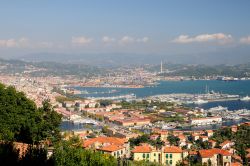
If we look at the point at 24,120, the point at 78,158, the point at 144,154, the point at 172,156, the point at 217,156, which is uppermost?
the point at 24,120

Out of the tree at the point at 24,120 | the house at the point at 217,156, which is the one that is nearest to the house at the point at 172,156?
the house at the point at 217,156

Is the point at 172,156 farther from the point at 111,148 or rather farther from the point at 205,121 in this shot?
the point at 205,121

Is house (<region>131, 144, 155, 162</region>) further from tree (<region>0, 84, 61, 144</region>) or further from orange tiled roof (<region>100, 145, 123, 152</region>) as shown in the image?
tree (<region>0, 84, 61, 144</region>)

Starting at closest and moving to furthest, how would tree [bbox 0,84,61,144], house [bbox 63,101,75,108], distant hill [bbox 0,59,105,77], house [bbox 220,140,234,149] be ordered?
tree [bbox 0,84,61,144]
house [bbox 220,140,234,149]
house [bbox 63,101,75,108]
distant hill [bbox 0,59,105,77]

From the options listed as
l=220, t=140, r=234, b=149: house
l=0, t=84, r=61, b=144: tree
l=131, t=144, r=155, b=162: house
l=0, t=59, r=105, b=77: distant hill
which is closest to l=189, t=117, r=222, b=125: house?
l=220, t=140, r=234, b=149: house

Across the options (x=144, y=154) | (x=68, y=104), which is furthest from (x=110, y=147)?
(x=68, y=104)

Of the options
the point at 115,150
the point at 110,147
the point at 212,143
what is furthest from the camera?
the point at 212,143

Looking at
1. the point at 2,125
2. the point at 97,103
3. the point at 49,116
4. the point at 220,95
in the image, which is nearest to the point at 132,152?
the point at 49,116

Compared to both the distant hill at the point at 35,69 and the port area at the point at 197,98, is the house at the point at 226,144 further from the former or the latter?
the distant hill at the point at 35,69

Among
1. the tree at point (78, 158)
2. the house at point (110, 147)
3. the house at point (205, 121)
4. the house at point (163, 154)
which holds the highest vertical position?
the tree at point (78, 158)

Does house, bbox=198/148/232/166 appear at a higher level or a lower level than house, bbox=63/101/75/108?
higher

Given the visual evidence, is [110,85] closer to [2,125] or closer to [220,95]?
[220,95]
